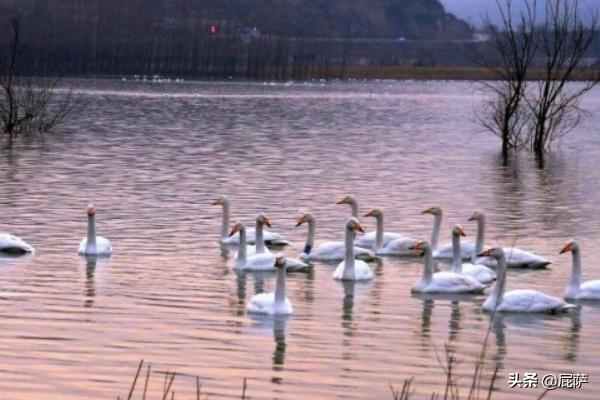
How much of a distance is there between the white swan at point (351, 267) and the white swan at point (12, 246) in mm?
3868

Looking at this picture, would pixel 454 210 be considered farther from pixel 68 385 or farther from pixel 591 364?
pixel 68 385

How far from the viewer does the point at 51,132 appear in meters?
45.4

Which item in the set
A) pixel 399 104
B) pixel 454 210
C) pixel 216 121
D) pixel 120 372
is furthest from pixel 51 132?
pixel 399 104

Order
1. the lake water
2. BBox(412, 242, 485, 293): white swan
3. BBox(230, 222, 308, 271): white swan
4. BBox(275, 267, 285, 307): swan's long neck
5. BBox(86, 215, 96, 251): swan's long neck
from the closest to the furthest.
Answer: the lake water < BBox(275, 267, 285, 307): swan's long neck < BBox(412, 242, 485, 293): white swan < BBox(230, 222, 308, 271): white swan < BBox(86, 215, 96, 251): swan's long neck


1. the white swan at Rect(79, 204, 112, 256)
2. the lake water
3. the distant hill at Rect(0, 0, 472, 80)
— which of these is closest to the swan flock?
the white swan at Rect(79, 204, 112, 256)

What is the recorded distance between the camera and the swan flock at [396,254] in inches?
565

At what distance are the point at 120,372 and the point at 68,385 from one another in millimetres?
562

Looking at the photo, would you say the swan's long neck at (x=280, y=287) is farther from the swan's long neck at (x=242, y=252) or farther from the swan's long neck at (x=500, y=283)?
the swan's long neck at (x=242, y=252)

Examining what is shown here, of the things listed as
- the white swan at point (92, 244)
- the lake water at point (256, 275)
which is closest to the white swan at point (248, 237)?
the lake water at point (256, 275)

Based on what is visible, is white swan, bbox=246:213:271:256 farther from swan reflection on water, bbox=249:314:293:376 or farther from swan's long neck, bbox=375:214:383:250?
swan reflection on water, bbox=249:314:293:376

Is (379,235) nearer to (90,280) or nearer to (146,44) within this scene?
(90,280)

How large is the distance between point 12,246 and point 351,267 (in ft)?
13.7

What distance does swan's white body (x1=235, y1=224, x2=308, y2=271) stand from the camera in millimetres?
16891

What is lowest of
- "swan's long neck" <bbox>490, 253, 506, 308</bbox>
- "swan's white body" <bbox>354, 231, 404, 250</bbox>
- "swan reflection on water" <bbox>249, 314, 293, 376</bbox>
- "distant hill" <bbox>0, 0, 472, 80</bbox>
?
"distant hill" <bbox>0, 0, 472, 80</bbox>
